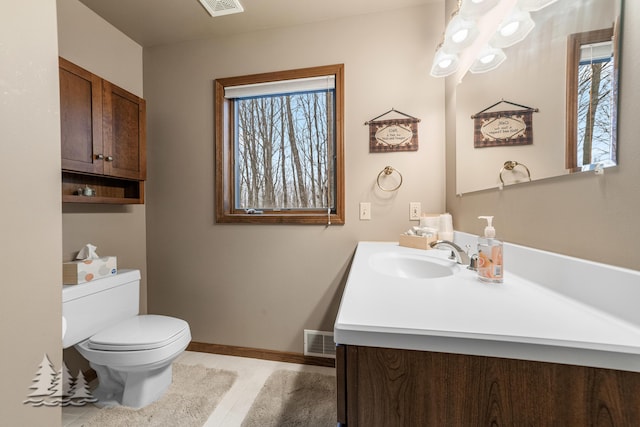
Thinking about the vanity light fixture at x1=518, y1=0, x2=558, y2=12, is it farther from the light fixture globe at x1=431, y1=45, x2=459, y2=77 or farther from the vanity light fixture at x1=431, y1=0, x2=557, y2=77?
the light fixture globe at x1=431, y1=45, x2=459, y2=77

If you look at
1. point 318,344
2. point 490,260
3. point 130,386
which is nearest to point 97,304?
point 130,386

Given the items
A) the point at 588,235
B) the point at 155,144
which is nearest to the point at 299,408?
the point at 588,235

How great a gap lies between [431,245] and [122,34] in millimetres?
2678

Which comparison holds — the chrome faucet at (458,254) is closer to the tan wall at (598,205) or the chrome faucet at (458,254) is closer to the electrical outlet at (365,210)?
the tan wall at (598,205)

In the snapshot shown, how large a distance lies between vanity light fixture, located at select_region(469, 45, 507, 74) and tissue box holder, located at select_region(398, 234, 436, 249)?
848 millimetres

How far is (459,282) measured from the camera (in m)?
0.75

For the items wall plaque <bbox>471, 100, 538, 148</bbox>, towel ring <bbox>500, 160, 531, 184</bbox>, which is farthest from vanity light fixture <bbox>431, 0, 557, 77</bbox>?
towel ring <bbox>500, 160, 531, 184</bbox>

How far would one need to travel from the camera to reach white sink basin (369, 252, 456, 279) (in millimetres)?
1050

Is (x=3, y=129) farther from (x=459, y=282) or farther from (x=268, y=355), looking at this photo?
(x=268, y=355)

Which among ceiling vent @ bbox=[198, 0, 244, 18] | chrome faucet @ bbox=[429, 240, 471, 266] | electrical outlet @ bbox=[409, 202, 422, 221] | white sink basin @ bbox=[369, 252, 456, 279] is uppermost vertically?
ceiling vent @ bbox=[198, 0, 244, 18]

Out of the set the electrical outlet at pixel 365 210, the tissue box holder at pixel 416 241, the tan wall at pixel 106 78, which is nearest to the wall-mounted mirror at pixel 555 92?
the tissue box holder at pixel 416 241

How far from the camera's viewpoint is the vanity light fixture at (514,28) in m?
0.85

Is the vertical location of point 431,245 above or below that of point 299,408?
above

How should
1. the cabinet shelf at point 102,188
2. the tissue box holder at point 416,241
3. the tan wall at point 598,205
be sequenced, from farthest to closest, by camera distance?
the cabinet shelf at point 102,188 < the tissue box holder at point 416,241 < the tan wall at point 598,205
